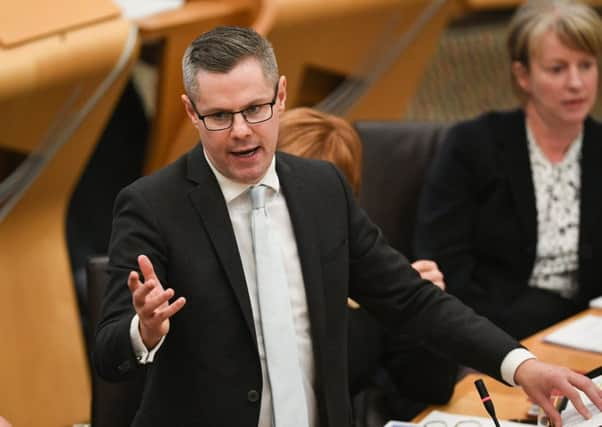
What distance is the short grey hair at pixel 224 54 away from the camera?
5.48 ft

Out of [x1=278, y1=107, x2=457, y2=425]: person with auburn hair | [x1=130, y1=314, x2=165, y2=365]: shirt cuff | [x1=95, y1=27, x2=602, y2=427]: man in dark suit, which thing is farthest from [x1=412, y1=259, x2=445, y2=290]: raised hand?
[x1=130, y1=314, x2=165, y2=365]: shirt cuff

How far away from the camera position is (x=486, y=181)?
10.1ft

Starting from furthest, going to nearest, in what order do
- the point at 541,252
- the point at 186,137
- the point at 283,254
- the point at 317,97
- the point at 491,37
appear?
the point at 491,37, the point at 317,97, the point at 186,137, the point at 541,252, the point at 283,254

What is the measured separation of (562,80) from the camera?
3.00m

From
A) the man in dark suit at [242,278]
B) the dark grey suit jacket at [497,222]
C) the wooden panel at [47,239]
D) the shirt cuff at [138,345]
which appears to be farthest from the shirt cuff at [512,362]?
the wooden panel at [47,239]

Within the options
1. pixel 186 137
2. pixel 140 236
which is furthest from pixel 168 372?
pixel 186 137

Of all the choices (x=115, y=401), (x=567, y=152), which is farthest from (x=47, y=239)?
(x=567, y=152)

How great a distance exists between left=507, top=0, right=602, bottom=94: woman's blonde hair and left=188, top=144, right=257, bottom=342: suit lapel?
60.3 inches

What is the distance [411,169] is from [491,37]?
313 cm

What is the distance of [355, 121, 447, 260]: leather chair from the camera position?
3.13 metres

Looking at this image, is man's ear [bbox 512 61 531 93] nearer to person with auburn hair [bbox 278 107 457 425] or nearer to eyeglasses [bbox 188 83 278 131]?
person with auburn hair [bbox 278 107 457 425]

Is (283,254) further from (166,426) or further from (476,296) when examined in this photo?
(476,296)

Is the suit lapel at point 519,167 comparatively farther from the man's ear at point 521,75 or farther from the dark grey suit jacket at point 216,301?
the dark grey suit jacket at point 216,301

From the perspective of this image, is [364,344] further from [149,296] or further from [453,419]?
[149,296]
